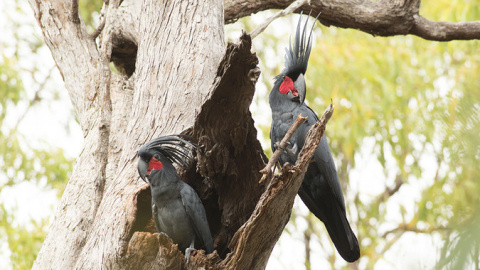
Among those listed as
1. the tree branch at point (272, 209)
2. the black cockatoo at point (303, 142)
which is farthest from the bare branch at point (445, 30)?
the tree branch at point (272, 209)

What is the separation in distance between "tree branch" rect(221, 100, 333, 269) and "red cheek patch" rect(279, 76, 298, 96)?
105 cm

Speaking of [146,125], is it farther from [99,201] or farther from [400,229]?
[400,229]

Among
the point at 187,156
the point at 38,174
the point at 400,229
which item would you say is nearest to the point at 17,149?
the point at 38,174

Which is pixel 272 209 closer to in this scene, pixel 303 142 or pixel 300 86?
pixel 303 142

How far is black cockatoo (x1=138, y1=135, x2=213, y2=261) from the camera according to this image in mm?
3105

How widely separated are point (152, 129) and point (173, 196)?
0.47m

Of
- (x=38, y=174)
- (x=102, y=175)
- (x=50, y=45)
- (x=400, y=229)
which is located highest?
(x=50, y=45)

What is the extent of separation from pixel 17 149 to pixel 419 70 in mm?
5489

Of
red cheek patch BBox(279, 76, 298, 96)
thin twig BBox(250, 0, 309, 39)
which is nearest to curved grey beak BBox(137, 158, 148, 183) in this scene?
red cheek patch BBox(279, 76, 298, 96)

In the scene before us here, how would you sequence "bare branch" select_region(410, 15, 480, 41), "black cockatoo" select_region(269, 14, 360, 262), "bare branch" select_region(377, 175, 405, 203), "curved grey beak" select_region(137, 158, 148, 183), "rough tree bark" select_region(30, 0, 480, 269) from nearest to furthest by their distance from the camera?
1. "rough tree bark" select_region(30, 0, 480, 269)
2. "curved grey beak" select_region(137, 158, 148, 183)
3. "black cockatoo" select_region(269, 14, 360, 262)
4. "bare branch" select_region(410, 15, 480, 41)
5. "bare branch" select_region(377, 175, 405, 203)

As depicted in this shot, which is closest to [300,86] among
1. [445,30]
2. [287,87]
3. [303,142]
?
[287,87]

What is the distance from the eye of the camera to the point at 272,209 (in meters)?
2.59

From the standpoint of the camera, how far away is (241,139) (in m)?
3.01

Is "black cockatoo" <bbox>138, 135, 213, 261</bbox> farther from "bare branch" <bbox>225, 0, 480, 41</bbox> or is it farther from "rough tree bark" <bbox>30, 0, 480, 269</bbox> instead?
"bare branch" <bbox>225, 0, 480, 41</bbox>
